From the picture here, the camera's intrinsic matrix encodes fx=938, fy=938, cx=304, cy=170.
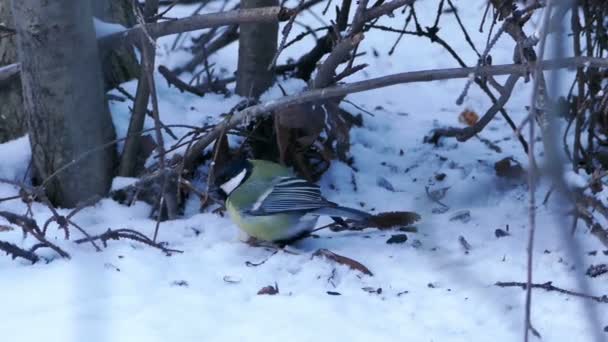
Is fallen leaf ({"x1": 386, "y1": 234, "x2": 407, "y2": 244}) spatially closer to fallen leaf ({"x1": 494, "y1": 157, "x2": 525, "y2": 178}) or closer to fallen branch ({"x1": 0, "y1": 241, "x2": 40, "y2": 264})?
fallen leaf ({"x1": 494, "y1": 157, "x2": 525, "y2": 178})

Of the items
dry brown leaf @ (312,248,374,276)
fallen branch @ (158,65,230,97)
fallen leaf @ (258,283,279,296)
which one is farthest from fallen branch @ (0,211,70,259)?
fallen branch @ (158,65,230,97)

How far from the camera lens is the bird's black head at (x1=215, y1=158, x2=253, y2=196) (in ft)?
10.1

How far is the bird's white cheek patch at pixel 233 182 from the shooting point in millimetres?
3078

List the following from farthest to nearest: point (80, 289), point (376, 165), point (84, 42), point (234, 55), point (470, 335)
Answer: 1. point (234, 55)
2. point (376, 165)
3. point (84, 42)
4. point (80, 289)
5. point (470, 335)

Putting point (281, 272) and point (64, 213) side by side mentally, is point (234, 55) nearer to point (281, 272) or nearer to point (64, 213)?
point (64, 213)

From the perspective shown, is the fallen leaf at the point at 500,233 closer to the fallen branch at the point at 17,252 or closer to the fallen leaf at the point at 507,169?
the fallen leaf at the point at 507,169

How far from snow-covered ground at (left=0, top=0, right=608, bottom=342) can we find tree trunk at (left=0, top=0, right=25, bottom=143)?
0.46 feet

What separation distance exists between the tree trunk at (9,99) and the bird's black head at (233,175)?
884mm

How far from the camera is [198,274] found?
8.82 ft

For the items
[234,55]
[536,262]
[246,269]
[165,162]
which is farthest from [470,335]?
[234,55]

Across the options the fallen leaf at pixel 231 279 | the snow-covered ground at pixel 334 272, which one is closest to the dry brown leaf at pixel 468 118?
the snow-covered ground at pixel 334 272

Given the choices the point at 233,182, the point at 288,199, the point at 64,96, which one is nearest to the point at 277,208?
the point at 288,199

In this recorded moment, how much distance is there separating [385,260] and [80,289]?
35.3 inches

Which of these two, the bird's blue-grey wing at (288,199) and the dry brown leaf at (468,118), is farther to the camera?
the dry brown leaf at (468,118)
